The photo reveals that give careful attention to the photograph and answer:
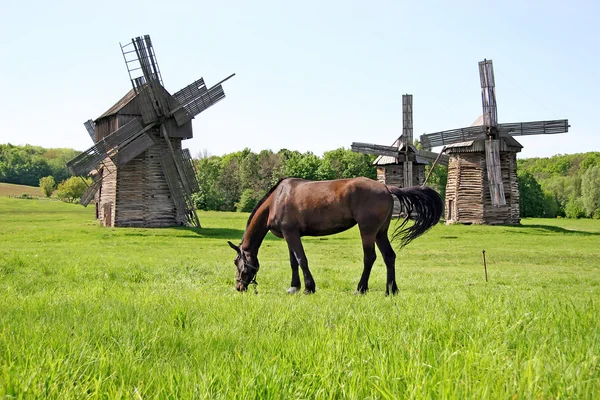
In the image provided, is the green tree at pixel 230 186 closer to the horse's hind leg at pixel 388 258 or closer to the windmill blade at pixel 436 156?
the windmill blade at pixel 436 156

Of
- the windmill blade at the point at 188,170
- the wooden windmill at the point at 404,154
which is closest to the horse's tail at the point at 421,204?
the windmill blade at the point at 188,170

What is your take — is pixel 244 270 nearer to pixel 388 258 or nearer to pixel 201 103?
pixel 388 258

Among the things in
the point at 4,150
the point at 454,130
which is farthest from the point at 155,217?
the point at 4,150

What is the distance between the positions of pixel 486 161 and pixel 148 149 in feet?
87.7

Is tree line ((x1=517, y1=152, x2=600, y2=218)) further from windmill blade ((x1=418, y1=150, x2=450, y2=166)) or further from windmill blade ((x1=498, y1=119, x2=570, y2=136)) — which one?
windmill blade ((x1=498, y1=119, x2=570, y2=136))

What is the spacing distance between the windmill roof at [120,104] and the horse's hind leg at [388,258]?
104 ft

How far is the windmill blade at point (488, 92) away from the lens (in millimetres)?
45188

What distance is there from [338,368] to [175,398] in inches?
37.4

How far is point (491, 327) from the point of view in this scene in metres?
4.33

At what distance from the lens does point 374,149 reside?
53.9 metres

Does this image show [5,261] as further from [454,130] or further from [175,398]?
[454,130]

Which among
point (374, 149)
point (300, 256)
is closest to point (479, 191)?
point (374, 149)

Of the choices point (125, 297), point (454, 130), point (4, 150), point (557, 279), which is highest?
point (4, 150)

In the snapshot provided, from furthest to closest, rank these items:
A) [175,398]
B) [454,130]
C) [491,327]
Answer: [454,130] → [491,327] → [175,398]
